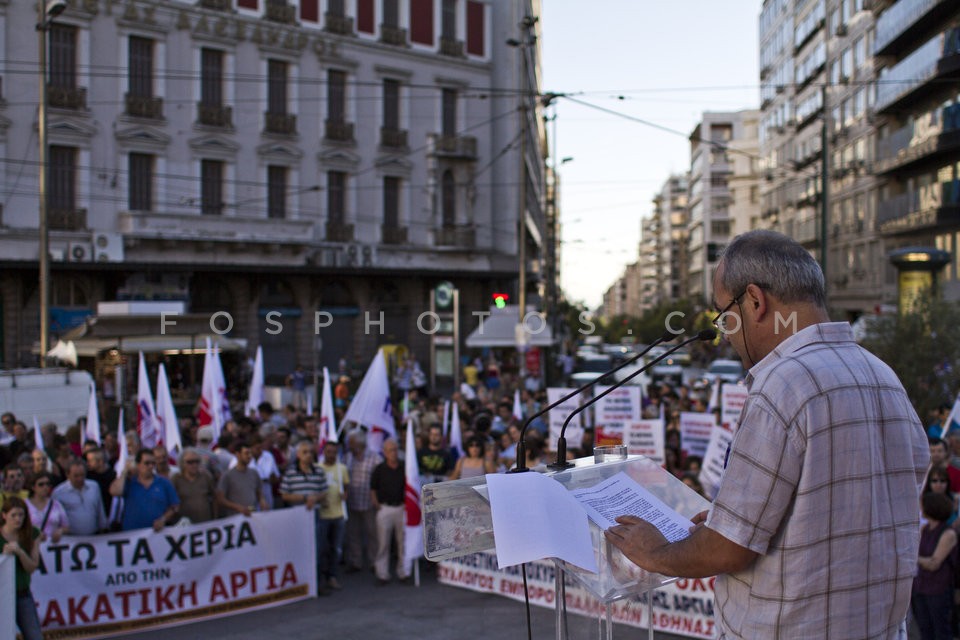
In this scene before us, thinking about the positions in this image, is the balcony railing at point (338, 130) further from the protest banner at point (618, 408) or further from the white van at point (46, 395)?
the protest banner at point (618, 408)

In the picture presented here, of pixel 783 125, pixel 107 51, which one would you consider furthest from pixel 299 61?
pixel 783 125

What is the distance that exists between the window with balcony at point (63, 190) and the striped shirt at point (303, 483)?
75.9 feet

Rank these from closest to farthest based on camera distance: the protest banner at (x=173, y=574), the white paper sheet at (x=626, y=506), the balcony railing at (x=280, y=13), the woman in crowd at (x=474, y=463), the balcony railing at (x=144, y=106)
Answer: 1. the white paper sheet at (x=626, y=506)
2. the protest banner at (x=173, y=574)
3. the woman in crowd at (x=474, y=463)
4. the balcony railing at (x=144, y=106)
5. the balcony railing at (x=280, y=13)

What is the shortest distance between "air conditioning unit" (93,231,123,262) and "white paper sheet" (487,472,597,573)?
3060 centimetres

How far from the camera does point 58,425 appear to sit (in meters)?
16.0

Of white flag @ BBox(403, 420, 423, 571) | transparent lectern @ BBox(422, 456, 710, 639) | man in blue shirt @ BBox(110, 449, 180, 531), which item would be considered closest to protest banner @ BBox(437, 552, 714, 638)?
white flag @ BBox(403, 420, 423, 571)

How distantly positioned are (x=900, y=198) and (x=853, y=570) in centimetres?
3951

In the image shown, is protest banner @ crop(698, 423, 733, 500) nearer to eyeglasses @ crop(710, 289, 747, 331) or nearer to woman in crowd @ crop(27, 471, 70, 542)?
woman in crowd @ crop(27, 471, 70, 542)

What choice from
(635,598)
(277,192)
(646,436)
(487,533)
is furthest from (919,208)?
(487,533)

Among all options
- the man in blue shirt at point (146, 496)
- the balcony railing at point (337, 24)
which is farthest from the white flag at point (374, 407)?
the balcony railing at point (337, 24)

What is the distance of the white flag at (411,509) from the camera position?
10.8 meters

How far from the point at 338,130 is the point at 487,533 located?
3614 centimetres

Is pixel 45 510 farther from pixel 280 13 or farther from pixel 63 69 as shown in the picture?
pixel 280 13

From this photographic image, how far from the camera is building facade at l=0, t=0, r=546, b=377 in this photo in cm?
3055
